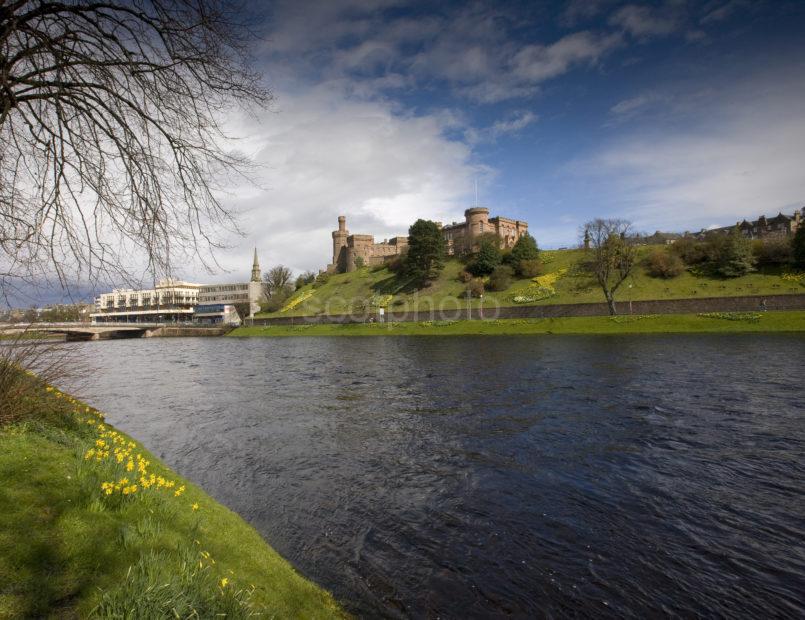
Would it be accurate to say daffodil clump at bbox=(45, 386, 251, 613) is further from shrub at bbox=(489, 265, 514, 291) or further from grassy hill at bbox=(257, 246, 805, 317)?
shrub at bbox=(489, 265, 514, 291)

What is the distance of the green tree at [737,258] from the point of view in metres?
55.3

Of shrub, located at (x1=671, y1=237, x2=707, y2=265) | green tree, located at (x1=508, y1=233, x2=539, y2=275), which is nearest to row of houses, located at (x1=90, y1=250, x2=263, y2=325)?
green tree, located at (x1=508, y1=233, x2=539, y2=275)

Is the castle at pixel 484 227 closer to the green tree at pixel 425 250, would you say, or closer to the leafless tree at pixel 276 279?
the green tree at pixel 425 250

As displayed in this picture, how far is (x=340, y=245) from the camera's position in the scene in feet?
476

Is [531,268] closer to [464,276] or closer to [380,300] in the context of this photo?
[464,276]

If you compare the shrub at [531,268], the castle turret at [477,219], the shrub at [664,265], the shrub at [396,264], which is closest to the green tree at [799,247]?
the shrub at [664,265]

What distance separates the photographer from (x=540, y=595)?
569cm

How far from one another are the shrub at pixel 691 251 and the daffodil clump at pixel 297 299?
7875 cm

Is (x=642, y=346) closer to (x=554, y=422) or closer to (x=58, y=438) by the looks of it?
(x=554, y=422)

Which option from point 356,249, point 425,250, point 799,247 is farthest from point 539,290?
point 356,249

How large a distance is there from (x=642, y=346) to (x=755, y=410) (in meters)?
20.3

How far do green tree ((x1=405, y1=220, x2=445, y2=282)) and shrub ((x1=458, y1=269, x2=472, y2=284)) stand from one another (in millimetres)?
6495

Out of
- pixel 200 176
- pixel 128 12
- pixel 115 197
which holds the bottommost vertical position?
pixel 115 197

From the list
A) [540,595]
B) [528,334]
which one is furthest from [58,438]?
[528,334]
